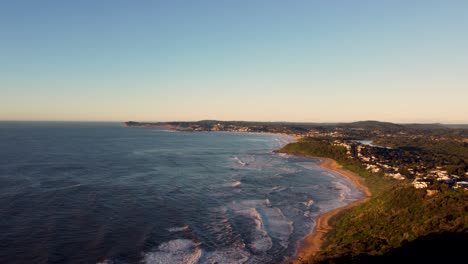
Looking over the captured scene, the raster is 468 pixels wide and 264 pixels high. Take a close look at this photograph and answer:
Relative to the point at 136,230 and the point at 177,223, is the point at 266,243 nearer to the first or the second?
the point at 177,223

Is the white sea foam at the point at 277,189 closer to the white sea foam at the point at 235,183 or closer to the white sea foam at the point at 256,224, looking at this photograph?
the white sea foam at the point at 235,183

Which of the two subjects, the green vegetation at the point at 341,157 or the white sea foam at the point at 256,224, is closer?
the white sea foam at the point at 256,224

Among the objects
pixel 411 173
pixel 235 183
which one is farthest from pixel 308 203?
pixel 411 173

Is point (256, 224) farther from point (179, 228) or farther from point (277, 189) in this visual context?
point (277, 189)

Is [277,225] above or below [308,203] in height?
below

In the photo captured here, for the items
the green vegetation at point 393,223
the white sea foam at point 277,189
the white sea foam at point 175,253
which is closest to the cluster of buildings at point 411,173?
the green vegetation at point 393,223
